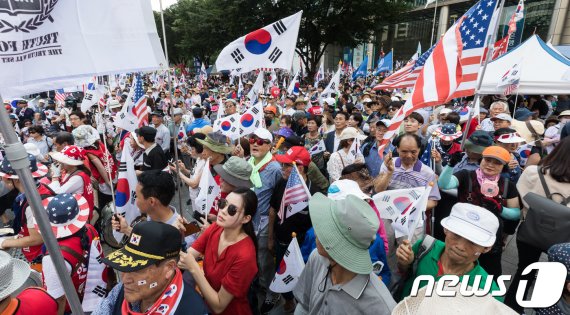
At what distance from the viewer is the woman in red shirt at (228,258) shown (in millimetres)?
2423

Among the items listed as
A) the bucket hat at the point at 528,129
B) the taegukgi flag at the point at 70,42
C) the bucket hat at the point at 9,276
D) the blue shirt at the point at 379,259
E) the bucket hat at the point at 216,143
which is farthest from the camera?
the bucket hat at the point at 528,129

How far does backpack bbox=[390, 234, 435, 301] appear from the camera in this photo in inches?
95.9

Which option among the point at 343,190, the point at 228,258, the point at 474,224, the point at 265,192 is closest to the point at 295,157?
the point at 265,192

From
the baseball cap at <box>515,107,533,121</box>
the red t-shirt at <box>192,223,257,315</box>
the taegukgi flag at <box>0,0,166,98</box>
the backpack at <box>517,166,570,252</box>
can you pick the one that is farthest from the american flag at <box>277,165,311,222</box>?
the baseball cap at <box>515,107,533,121</box>

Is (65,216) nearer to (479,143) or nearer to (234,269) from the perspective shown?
(234,269)

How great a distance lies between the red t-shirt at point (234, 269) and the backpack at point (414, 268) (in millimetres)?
1103

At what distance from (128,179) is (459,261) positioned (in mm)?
3134

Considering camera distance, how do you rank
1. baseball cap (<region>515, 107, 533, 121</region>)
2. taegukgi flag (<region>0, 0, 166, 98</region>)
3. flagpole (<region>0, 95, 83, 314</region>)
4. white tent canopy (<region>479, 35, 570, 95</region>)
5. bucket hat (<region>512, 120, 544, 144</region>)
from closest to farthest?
flagpole (<region>0, 95, 83, 314</region>) → taegukgi flag (<region>0, 0, 166, 98</region>) → bucket hat (<region>512, 120, 544, 144</region>) → baseball cap (<region>515, 107, 533, 121</region>) → white tent canopy (<region>479, 35, 570, 95</region>)

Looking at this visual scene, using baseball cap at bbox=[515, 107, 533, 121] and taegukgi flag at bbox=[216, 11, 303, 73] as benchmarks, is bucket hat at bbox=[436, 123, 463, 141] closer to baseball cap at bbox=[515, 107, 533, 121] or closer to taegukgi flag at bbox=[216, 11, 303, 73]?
taegukgi flag at bbox=[216, 11, 303, 73]

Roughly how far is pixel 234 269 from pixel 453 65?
3.48 m

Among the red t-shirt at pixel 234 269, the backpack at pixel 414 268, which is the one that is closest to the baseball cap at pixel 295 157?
the red t-shirt at pixel 234 269

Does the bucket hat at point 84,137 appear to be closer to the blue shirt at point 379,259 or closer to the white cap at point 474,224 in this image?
the blue shirt at point 379,259

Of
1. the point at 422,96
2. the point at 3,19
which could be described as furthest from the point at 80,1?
the point at 422,96

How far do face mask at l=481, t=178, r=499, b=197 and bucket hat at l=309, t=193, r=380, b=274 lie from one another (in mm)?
1983
